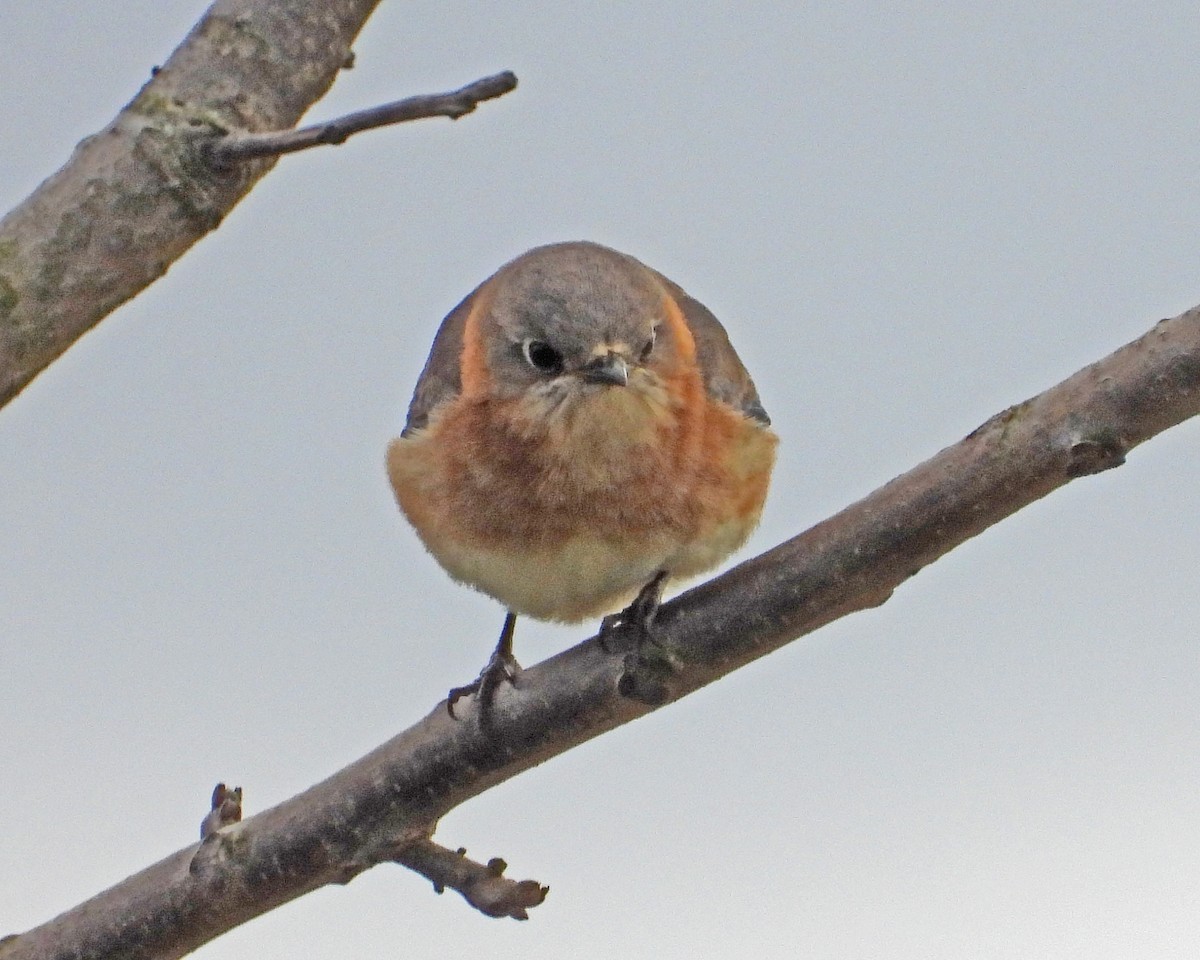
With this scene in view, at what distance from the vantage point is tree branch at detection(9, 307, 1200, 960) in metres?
2.31

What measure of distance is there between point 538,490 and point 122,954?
49.3 inches

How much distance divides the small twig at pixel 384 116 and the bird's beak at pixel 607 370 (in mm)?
554

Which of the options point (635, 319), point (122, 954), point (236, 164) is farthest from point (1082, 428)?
point (122, 954)

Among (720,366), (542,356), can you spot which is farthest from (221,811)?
(720,366)

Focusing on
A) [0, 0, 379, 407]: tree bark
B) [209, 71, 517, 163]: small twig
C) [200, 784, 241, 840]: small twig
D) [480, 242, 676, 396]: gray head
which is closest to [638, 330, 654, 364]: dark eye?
[480, 242, 676, 396]: gray head

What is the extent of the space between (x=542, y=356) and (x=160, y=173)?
0.92 m

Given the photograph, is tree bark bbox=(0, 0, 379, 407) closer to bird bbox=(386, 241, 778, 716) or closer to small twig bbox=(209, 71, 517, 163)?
small twig bbox=(209, 71, 517, 163)

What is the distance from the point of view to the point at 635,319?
2965 millimetres

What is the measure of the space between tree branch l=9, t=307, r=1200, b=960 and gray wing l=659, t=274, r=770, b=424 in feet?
2.16

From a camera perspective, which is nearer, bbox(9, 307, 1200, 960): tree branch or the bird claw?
bbox(9, 307, 1200, 960): tree branch

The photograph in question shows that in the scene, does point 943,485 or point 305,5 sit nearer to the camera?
point 943,485

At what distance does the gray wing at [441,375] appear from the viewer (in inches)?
130

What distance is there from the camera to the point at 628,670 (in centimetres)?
274

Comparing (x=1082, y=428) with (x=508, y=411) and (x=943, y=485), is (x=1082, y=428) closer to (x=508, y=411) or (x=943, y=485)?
(x=943, y=485)
